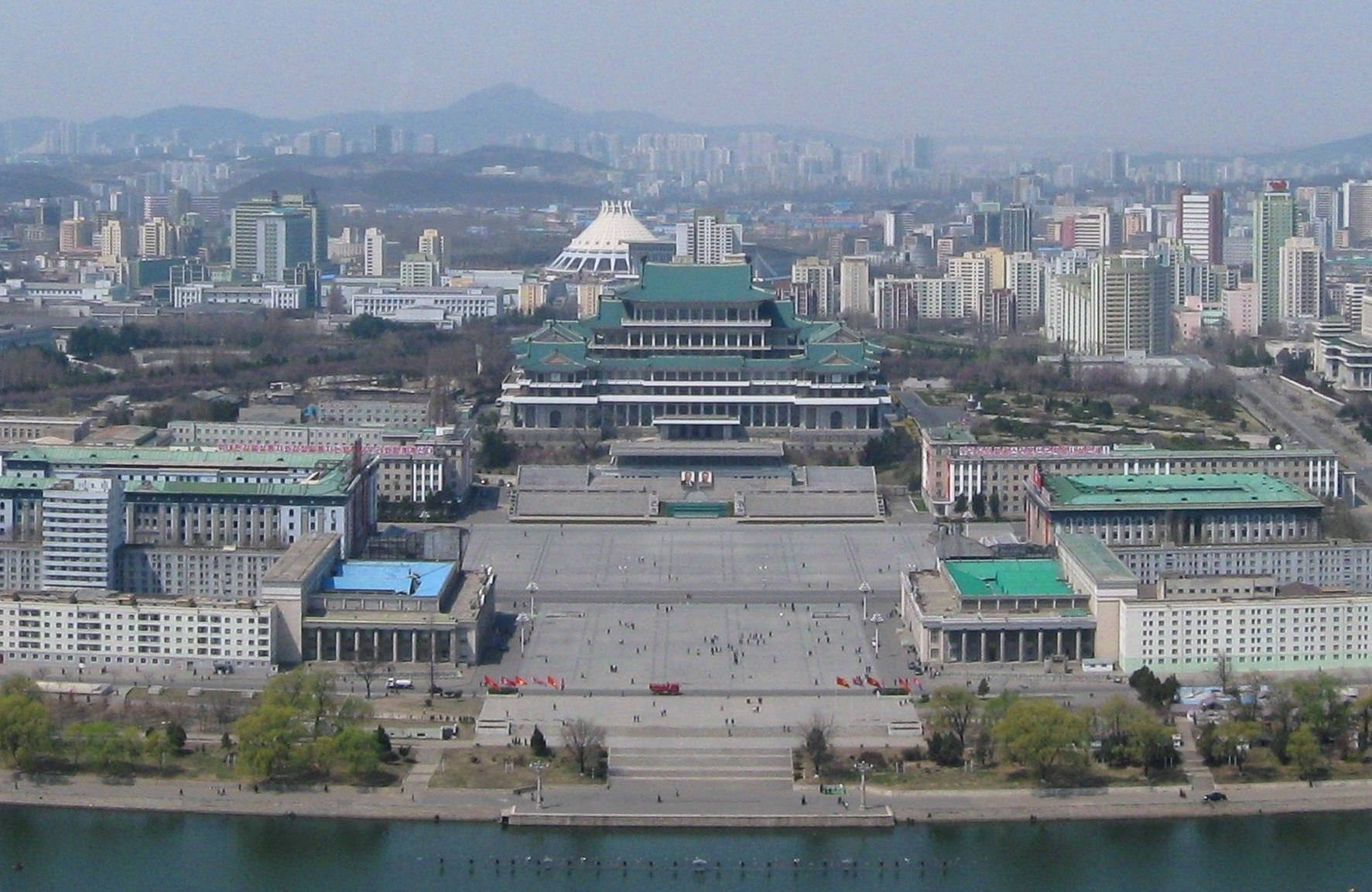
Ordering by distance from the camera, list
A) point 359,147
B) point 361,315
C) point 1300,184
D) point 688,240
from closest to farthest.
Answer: point 361,315, point 688,240, point 1300,184, point 359,147

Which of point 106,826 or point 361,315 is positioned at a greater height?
point 361,315

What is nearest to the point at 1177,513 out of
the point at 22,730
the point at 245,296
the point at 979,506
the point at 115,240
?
the point at 979,506

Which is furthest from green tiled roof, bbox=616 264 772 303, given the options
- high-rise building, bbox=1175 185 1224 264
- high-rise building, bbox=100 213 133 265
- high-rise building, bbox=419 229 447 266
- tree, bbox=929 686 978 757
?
high-rise building, bbox=100 213 133 265

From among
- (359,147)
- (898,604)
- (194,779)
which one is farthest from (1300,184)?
(194,779)

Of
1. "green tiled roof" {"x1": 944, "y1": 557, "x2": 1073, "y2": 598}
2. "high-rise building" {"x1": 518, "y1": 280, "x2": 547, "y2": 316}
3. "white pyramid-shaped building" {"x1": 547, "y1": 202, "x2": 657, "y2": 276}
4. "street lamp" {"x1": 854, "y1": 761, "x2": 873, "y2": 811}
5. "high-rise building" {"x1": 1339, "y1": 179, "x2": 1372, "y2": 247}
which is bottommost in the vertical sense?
"street lamp" {"x1": 854, "y1": 761, "x2": 873, "y2": 811}

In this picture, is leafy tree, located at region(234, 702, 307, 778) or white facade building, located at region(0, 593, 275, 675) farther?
white facade building, located at region(0, 593, 275, 675)

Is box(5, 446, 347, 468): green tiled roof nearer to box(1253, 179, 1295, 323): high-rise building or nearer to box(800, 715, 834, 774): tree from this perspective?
box(800, 715, 834, 774): tree

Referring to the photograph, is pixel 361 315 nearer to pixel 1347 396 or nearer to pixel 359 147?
pixel 1347 396
